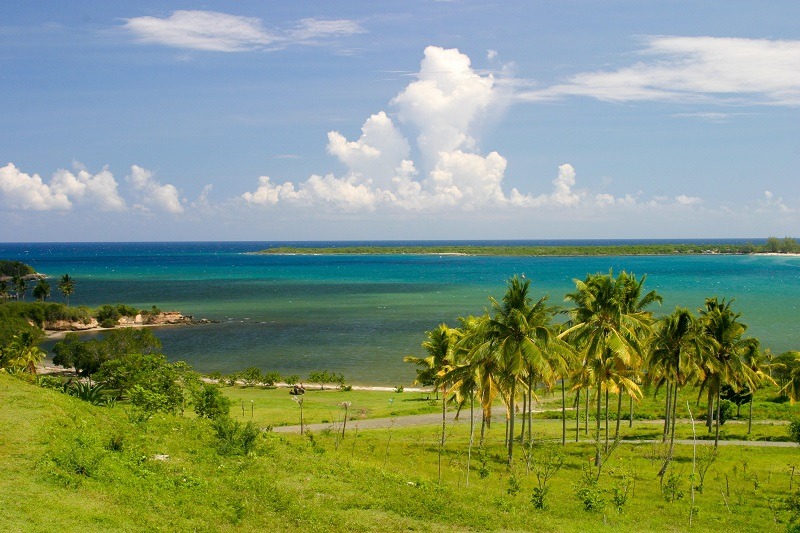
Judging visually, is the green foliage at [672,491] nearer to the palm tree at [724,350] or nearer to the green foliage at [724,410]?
the palm tree at [724,350]

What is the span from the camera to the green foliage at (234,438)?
2602cm

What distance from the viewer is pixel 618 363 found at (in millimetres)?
36469

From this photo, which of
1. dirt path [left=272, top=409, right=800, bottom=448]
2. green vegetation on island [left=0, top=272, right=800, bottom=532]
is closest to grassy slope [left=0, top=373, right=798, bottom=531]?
green vegetation on island [left=0, top=272, right=800, bottom=532]

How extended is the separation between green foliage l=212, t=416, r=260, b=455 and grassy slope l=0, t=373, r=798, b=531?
1.68 feet

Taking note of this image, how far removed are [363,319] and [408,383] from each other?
45.7m

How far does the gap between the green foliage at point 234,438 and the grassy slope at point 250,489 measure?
0.51 meters

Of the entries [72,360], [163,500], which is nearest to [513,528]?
[163,500]

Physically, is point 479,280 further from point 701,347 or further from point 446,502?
point 446,502

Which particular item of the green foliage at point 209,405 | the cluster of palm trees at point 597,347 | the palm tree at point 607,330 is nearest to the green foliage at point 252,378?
the cluster of palm trees at point 597,347

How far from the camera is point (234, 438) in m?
26.8

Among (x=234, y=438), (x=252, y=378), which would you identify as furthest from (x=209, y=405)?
(x=252, y=378)

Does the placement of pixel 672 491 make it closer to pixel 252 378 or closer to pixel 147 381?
pixel 147 381

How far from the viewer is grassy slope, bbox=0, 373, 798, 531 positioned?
18.4 m

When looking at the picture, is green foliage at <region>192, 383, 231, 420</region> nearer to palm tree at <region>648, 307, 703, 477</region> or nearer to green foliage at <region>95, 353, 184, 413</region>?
green foliage at <region>95, 353, 184, 413</region>
